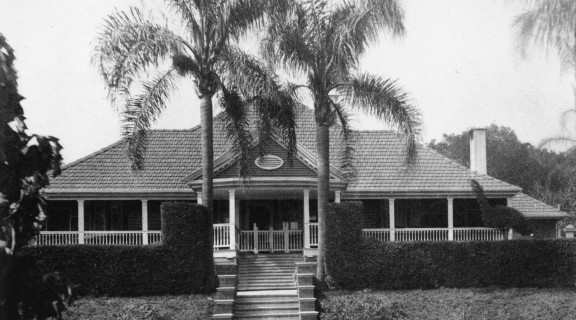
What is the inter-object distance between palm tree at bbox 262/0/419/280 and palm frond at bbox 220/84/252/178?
1.66 metres

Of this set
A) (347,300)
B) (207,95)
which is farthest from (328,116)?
(347,300)

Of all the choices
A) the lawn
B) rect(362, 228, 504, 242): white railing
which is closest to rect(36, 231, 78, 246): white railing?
rect(362, 228, 504, 242): white railing

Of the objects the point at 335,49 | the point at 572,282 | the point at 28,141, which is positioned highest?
the point at 335,49

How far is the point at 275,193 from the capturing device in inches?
1046

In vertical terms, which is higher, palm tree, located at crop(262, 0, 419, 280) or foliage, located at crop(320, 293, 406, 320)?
palm tree, located at crop(262, 0, 419, 280)

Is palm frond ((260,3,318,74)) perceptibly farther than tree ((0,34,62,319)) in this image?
Yes

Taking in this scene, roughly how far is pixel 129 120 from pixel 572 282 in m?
13.7

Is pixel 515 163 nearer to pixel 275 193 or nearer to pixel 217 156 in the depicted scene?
pixel 217 156

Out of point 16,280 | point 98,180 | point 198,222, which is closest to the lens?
point 16,280

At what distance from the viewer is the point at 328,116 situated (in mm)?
21297

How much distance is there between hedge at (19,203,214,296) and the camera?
20.2m

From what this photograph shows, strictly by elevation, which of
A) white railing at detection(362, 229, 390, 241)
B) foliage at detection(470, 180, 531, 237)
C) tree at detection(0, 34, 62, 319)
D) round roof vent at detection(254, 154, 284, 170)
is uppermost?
round roof vent at detection(254, 154, 284, 170)

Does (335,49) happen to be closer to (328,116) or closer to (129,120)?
(328,116)

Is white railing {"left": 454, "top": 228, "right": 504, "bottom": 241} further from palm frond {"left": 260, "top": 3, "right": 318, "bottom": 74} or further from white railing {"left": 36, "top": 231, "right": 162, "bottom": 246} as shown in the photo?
white railing {"left": 36, "top": 231, "right": 162, "bottom": 246}
